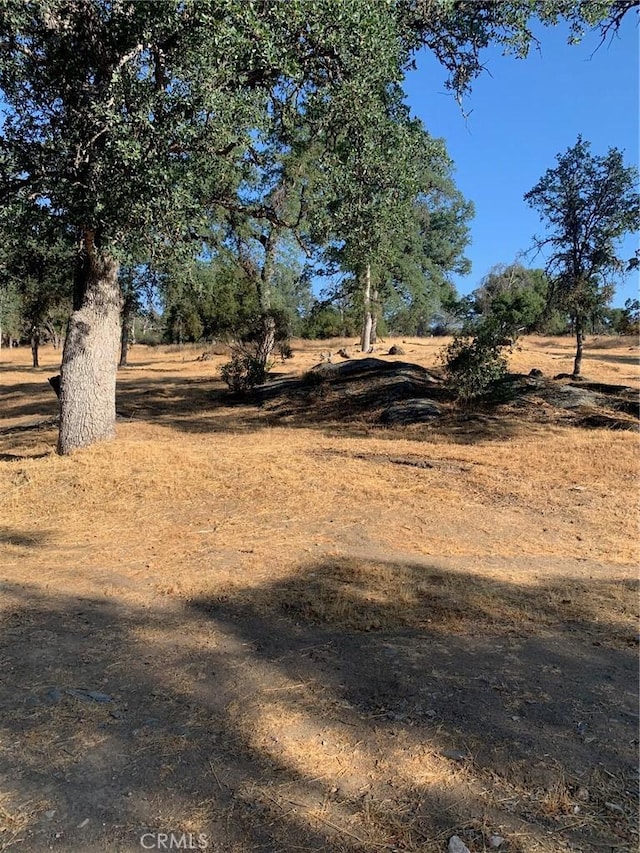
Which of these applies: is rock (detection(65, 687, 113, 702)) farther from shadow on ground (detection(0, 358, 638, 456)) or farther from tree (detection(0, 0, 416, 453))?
shadow on ground (detection(0, 358, 638, 456))

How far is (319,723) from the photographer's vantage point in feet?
8.84

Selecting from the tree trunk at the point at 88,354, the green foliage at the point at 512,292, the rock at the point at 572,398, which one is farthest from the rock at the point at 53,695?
the green foliage at the point at 512,292

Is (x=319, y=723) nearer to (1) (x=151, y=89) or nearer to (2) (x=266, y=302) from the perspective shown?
(1) (x=151, y=89)

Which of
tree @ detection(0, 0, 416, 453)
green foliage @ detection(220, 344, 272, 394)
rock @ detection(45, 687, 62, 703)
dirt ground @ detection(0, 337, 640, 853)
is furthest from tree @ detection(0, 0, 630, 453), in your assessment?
green foliage @ detection(220, 344, 272, 394)

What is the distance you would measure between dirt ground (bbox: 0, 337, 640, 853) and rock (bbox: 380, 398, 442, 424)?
446cm

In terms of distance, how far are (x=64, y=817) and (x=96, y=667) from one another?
124 cm

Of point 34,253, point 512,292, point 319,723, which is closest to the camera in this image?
point 319,723

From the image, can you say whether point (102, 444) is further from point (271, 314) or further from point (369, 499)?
point (271, 314)

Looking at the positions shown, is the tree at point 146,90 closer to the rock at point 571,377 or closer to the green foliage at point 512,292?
the rock at point 571,377

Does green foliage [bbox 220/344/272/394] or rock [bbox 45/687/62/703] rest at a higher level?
green foliage [bbox 220/344/272/394]

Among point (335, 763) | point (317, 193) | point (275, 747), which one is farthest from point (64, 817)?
point (317, 193)

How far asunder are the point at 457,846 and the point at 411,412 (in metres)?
12.0

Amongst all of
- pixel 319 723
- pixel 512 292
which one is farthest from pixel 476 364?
pixel 512 292

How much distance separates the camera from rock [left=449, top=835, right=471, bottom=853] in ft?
6.33
